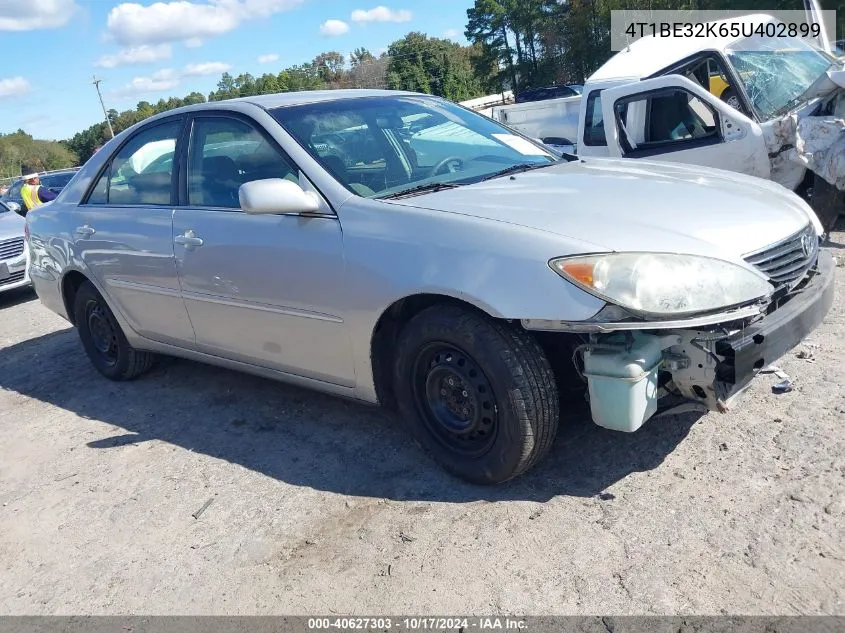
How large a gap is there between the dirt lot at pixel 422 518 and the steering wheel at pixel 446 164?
1.36m

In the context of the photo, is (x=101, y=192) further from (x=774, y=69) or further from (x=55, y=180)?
(x=55, y=180)

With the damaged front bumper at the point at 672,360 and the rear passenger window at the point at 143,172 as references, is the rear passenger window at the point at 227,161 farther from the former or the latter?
the damaged front bumper at the point at 672,360

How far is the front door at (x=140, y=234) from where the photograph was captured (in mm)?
4258

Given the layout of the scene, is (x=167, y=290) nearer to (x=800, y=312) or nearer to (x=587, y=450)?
(x=587, y=450)

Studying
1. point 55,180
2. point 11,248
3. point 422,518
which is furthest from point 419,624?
point 55,180

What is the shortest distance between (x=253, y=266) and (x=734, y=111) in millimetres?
4711

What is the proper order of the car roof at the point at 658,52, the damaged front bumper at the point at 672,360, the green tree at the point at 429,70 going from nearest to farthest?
the damaged front bumper at the point at 672,360, the car roof at the point at 658,52, the green tree at the point at 429,70

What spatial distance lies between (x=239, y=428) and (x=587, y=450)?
6.60 feet

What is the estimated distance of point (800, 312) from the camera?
A: 2906 mm

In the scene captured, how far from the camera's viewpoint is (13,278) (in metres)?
9.23

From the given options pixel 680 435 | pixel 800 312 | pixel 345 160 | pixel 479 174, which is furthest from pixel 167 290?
pixel 800 312

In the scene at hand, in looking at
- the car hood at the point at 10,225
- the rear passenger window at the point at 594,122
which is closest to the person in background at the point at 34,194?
the car hood at the point at 10,225

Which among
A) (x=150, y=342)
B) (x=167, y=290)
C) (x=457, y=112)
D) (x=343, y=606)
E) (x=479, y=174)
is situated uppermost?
(x=457, y=112)

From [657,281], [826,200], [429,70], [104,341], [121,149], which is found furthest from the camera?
[429,70]
